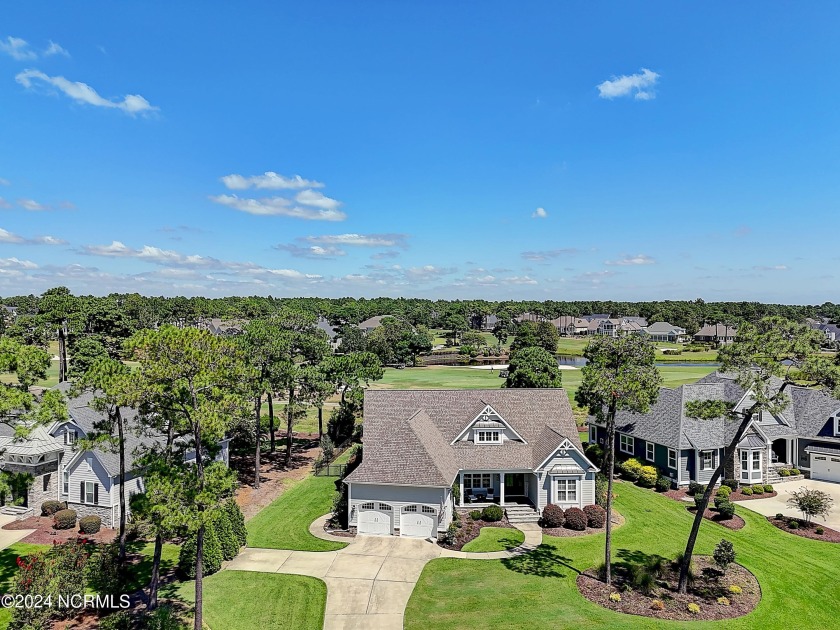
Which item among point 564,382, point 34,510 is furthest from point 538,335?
point 34,510

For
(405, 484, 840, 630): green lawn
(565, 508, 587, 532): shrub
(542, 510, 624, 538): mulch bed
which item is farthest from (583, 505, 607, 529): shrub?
(405, 484, 840, 630): green lawn

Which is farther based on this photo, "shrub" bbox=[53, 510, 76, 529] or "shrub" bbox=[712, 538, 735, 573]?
"shrub" bbox=[53, 510, 76, 529]

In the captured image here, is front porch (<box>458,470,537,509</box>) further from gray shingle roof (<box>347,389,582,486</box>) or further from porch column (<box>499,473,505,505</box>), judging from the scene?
gray shingle roof (<box>347,389,582,486</box>)

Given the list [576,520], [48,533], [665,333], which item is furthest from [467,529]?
[665,333]

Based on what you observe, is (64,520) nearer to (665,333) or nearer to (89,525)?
(89,525)

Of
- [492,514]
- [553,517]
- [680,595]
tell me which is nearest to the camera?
[680,595]

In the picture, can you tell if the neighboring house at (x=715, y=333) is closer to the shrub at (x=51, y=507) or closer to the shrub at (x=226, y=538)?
the shrub at (x=226, y=538)
